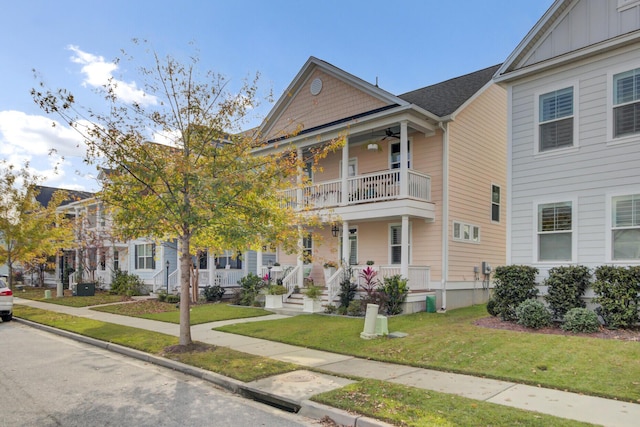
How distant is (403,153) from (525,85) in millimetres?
3949

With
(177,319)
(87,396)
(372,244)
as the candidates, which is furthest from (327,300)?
(87,396)

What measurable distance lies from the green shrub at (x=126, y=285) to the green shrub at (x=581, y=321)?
69.6 feet

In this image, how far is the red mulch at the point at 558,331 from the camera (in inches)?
360

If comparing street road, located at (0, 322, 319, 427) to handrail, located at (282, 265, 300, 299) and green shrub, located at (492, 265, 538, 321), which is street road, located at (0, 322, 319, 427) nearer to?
green shrub, located at (492, 265, 538, 321)

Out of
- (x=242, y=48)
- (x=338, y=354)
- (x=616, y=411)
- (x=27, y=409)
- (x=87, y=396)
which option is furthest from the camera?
(x=242, y=48)

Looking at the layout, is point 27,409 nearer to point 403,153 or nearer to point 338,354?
point 338,354

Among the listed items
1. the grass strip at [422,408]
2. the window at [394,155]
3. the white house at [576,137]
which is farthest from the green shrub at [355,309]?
the grass strip at [422,408]

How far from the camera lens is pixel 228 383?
737 cm

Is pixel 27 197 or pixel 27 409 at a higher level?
pixel 27 197

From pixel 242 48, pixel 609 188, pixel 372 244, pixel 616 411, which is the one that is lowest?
pixel 616 411

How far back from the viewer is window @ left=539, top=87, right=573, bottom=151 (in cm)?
1188

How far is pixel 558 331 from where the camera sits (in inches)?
396

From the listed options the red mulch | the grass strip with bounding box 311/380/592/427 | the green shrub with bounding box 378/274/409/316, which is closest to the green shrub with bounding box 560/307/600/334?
the red mulch

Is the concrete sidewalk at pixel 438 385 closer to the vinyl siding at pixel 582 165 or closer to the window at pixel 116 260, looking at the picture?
the vinyl siding at pixel 582 165
